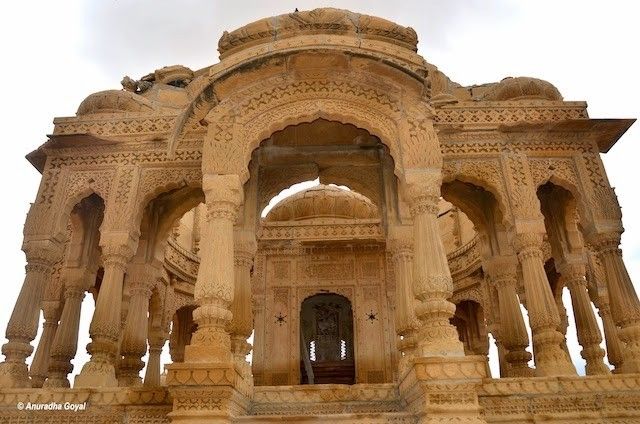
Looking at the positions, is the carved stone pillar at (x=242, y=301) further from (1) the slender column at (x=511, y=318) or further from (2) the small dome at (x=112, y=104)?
(1) the slender column at (x=511, y=318)

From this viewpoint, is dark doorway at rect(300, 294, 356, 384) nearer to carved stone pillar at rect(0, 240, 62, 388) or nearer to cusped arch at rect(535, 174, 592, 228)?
cusped arch at rect(535, 174, 592, 228)

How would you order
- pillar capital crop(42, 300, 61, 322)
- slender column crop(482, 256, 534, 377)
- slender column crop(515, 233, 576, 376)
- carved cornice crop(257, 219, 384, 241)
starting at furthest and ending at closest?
carved cornice crop(257, 219, 384, 241) < pillar capital crop(42, 300, 61, 322) < slender column crop(482, 256, 534, 377) < slender column crop(515, 233, 576, 376)

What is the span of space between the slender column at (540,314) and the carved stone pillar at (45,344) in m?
9.09

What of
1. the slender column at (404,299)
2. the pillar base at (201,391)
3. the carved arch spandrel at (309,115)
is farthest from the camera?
the slender column at (404,299)

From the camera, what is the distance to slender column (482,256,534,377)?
964 centimetres

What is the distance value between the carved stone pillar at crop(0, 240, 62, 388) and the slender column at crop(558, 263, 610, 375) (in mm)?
9406

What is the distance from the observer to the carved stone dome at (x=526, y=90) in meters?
10.1

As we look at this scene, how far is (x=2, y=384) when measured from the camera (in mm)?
7566

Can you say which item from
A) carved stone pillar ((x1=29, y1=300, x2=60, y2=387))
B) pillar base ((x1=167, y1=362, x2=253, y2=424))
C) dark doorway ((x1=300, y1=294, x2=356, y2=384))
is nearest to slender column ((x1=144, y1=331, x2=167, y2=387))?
carved stone pillar ((x1=29, y1=300, x2=60, y2=387))

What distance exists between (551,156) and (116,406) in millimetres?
8228

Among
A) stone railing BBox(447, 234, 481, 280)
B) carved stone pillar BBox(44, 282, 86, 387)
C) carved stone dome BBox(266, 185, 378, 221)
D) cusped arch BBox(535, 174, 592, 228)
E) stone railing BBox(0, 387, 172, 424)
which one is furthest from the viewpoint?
carved stone dome BBox(266, 185, 378, 221)

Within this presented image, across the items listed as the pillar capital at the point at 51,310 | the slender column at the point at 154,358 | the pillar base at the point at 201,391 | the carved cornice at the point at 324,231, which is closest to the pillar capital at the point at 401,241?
the pillar base at the point at 201,391

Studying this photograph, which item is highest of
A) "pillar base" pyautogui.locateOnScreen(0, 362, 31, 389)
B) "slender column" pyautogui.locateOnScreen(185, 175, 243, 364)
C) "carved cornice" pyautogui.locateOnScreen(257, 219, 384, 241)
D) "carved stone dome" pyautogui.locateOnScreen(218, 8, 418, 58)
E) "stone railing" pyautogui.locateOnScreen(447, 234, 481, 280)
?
"carved stone dome" pyautogui.locateOnScreen(218, 8, 418, 58)

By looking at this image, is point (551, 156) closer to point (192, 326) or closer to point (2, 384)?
point (2, 384)
